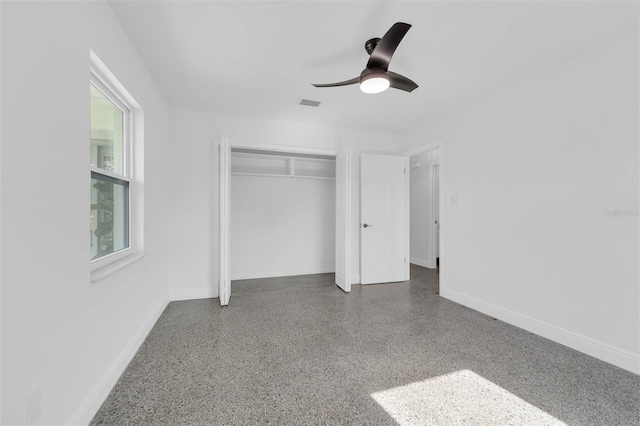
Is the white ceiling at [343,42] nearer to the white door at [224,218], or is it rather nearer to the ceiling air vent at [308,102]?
the ceiling air vent at [308,102]

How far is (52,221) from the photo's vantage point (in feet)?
4.25

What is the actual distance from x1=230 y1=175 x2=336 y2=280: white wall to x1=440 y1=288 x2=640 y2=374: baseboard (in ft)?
8.71

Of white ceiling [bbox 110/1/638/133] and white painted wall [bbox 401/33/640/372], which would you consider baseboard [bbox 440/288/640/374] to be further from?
white ceiling [bbox 110/1/638/133]

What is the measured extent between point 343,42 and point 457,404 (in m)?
2.70

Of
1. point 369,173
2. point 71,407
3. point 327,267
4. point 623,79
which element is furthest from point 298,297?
point 623,79

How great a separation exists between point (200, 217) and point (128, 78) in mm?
1992

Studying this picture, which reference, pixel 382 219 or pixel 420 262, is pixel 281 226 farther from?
pixel 420 262

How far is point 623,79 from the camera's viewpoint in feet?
7.22

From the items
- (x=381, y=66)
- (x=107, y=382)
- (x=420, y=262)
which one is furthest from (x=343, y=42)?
(x=420, y=262)

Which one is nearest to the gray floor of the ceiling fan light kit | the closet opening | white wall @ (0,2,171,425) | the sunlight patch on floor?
the sunlight patch on floor

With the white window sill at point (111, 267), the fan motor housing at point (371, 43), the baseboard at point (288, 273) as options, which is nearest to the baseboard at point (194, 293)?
the baseboard at point (288, 273)

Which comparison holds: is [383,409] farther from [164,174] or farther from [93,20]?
[164,174]

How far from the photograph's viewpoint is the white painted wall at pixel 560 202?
7.21ft

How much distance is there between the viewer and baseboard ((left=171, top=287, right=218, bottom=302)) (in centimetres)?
379
